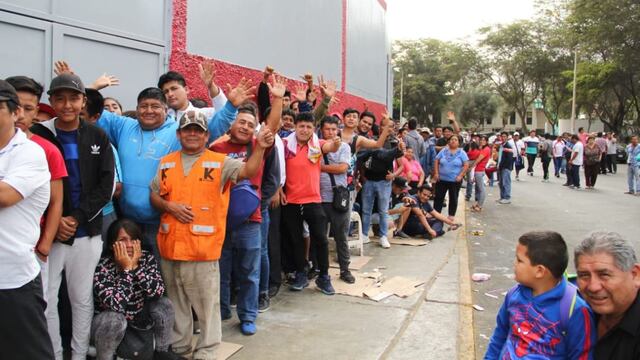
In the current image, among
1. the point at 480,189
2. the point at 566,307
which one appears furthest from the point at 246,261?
the point at 480,189

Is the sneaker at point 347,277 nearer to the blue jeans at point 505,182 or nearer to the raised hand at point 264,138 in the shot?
the raised hand at point 264,138

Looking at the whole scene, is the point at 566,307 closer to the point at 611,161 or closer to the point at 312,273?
the point at 312,273

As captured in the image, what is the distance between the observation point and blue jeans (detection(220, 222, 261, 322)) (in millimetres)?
4410

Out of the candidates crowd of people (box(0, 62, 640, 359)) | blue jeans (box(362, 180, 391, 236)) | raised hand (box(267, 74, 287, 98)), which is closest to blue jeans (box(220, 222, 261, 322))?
crowd of people (box(0, 62, 640, 359))

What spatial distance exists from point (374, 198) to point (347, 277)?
2249 mm

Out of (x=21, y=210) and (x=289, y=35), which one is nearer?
(x=21, y=210)

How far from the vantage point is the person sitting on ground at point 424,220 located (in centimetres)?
879

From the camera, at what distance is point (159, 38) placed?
600 centimetres

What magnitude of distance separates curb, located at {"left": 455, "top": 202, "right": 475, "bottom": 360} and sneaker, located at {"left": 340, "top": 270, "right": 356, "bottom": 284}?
3.90 feet

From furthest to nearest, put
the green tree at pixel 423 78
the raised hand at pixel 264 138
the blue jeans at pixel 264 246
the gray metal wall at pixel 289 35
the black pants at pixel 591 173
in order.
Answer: the green tree at pixel 423 78 → the black pants at pixel 591 173 → the gray metal wall at pixel 289 35 → the blue jeans at pixel 264 246 → the raised hand at pixel 264 138

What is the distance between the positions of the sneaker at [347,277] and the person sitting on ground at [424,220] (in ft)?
10.1

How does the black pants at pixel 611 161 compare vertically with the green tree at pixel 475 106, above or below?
below

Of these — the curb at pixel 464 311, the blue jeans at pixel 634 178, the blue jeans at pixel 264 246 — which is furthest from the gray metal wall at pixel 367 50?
the blue jeans at pixel 264 246

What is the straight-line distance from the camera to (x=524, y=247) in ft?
8.87
